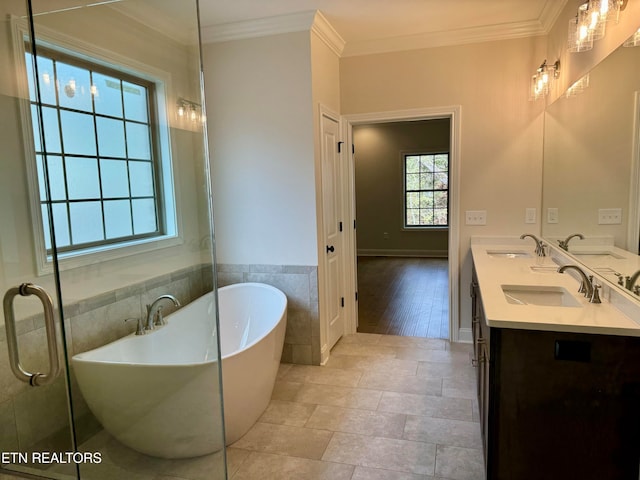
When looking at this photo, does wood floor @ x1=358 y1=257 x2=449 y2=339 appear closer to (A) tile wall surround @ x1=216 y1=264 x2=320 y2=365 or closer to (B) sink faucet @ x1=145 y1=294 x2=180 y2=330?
(A) tile wall surround @ x1=216 y1=264 x2=320 y2=365

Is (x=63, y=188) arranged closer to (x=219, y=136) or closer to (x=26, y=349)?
(x=26, y=349)

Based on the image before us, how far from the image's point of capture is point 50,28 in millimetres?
2109

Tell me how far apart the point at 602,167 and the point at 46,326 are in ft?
8.69

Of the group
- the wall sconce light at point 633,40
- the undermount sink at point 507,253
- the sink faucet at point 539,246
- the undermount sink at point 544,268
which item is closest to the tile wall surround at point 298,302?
the undermount sink at point 507,253

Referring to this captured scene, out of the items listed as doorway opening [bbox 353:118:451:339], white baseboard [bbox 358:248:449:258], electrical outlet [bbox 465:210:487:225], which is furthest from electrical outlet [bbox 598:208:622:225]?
white baseboard [bbox 358:248:449:258]

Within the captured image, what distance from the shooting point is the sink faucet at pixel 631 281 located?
5.81 ft

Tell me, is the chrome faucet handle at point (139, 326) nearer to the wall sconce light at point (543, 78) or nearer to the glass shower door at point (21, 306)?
the glass shower door at point (21, 306)

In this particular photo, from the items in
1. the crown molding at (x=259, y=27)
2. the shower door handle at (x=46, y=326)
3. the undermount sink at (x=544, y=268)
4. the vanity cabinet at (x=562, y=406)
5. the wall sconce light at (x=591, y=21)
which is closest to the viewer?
the shower door handle at (x=46, y=326)

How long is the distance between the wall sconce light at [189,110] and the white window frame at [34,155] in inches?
2.9

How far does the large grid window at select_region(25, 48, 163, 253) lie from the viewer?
2100 millimetres

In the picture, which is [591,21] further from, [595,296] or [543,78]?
[595,296]

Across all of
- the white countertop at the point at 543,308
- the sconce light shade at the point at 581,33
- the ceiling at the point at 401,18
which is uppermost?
the ceiling at the point at 401,18

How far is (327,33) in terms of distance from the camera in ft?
11.4

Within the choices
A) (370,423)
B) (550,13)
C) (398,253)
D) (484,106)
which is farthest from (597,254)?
(398,253)
